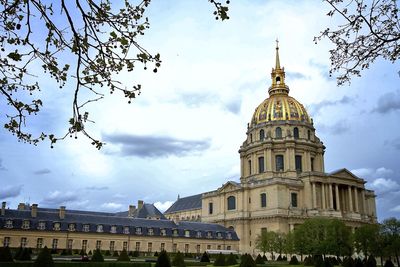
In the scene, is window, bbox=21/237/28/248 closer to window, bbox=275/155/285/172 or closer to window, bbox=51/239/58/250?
window, bbox=51/239/58/250

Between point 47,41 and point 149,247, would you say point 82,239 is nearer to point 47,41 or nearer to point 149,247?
point 149,247

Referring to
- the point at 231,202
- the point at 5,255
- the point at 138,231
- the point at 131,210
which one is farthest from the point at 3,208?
the point at 231,202

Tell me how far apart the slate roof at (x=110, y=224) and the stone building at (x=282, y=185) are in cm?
526

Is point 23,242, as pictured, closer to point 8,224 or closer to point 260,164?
point 8,224

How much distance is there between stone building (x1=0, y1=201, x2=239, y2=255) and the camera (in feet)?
170

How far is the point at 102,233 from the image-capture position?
187ft

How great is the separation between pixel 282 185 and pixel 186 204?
39.1 m

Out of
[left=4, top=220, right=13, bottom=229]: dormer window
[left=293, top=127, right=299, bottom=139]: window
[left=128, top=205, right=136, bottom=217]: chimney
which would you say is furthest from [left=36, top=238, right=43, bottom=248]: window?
[left=293, top=127, right=299, bottom=139]: window

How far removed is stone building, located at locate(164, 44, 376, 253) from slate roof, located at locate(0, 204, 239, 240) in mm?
5264

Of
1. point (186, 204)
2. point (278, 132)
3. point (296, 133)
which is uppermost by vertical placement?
point (278, 132)

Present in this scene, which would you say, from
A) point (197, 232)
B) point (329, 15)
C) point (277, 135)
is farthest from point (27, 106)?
point (277, 135)

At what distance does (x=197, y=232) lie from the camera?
66562 millimetres

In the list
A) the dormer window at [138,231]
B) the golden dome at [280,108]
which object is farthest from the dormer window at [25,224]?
the golden dome at [280,108]

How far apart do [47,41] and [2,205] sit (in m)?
51.2
